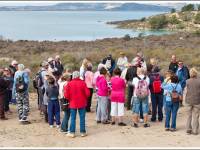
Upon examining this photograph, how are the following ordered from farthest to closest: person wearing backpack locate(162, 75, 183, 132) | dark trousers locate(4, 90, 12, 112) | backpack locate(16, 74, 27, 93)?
dark trousers locate(4, 90, 12, 112), backpack locate(16, 74, 27, 93), person wearing backpack locate(162, 75, 183, 132)

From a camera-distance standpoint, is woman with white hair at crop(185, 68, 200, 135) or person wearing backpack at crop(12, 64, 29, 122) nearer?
woman with white hair at crop(185, 68, 200, 135)

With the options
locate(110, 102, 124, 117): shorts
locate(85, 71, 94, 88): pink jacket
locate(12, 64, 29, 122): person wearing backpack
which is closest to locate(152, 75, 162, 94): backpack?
locate(110, 102, 124, 117): shorts

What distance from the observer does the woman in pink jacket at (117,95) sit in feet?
42.1

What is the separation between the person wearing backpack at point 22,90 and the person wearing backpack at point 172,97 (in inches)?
144

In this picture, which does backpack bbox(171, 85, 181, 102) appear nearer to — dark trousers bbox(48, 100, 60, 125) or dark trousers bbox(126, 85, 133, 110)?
dark trousers bbox(126, 85, 133, 110)

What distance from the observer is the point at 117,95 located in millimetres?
12945

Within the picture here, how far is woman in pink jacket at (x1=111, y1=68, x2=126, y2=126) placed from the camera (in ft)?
42.1

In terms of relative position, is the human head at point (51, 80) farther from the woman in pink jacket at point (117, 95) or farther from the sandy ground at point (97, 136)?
the woman in pink jacket at point (117, 95)

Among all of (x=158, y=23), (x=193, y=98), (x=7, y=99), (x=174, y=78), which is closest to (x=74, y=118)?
(x=174, y=78)

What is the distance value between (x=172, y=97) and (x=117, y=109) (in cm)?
157

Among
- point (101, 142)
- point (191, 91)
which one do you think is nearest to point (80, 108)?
point (101, 142)

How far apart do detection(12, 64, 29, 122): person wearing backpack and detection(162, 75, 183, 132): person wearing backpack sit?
365 centimetres

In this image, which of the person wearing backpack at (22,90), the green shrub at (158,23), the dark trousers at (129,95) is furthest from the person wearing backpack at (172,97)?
the green shrub at (158,23)

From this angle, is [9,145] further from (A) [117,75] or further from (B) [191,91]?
(B) [191,91]
